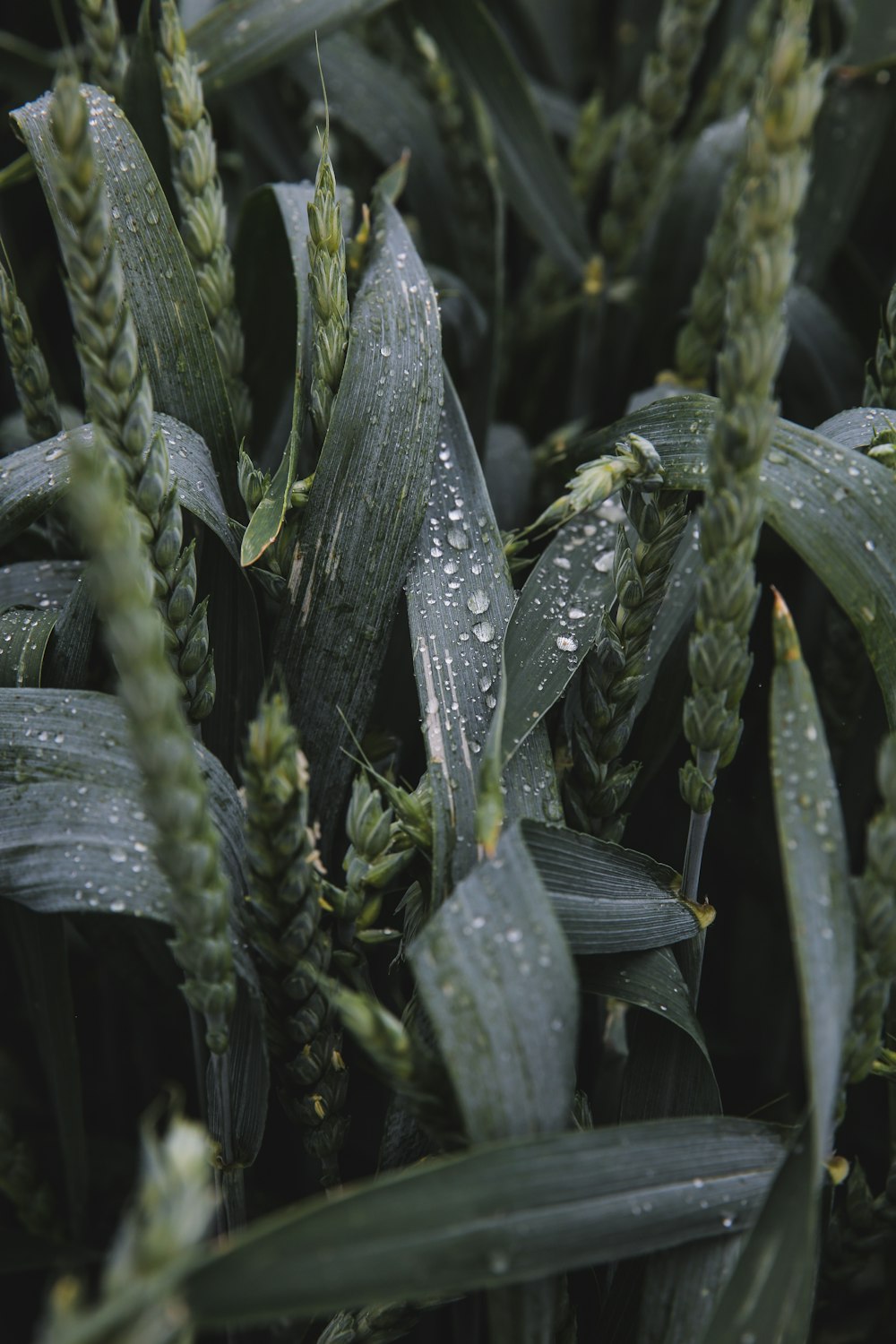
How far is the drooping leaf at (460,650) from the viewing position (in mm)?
514

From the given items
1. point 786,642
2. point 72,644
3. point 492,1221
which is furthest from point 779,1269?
point 72,644

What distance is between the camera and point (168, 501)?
48 cm

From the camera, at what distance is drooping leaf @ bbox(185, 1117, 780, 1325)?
343mm

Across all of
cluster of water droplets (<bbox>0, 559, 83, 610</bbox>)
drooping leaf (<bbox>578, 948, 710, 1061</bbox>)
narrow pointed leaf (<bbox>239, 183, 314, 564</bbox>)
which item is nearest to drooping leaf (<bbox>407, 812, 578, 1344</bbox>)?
drooping leaf (<bbox>578, 948, 710, 1061</bbox>)

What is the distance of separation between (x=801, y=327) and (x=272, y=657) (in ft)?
1.90

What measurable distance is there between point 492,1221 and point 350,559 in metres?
0.35

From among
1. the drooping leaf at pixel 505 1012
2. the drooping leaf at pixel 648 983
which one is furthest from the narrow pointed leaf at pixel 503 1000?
the drooping leaf at pixel 648 983

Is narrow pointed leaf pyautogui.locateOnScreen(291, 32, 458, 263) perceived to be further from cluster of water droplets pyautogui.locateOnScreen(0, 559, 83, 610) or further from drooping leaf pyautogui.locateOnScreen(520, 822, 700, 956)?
drooping leaf pyautogui.locateOnScreen(520, 822, 700, 956)

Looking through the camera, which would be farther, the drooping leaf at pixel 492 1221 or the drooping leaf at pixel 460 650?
the drooping leaf at pixel 460 650

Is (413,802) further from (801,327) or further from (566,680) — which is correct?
(801,327)

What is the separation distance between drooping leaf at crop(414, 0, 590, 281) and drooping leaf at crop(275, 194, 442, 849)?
0.42m

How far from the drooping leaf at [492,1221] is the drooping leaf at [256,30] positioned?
81 centimetres

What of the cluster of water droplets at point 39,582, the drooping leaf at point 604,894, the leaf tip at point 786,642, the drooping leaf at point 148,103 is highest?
the drooping leaf at point 148,103

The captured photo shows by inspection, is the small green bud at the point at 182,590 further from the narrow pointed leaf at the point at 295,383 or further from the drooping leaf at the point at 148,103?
the drooping leaf at the point at 148,103
